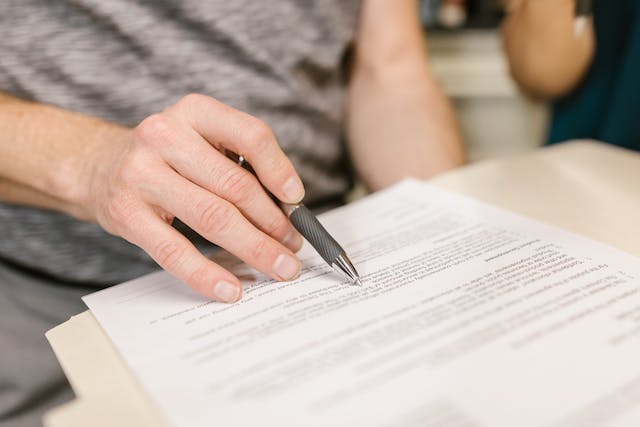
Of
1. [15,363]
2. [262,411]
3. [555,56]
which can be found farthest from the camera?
[555,56]

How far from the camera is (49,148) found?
533 millimetres

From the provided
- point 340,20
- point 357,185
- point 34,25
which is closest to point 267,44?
point 340,20

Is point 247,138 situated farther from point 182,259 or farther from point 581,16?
point 581,16

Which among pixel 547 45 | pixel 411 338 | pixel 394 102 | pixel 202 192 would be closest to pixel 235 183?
pixel 202 192

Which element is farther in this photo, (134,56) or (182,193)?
(134,56)

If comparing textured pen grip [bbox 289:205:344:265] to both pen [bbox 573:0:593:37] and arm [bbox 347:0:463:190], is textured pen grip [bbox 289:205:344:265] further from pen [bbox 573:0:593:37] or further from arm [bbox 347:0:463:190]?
pen [bbox 573:0:593:37]

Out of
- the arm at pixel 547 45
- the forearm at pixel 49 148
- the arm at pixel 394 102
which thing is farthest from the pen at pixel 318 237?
the arm at pixel 547 45

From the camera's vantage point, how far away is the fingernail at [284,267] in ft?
1.42

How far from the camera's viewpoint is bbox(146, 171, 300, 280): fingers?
0.43 m

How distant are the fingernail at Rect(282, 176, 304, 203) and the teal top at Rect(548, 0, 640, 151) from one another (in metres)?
0.55

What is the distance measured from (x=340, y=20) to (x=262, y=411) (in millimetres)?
630

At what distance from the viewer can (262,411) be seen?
30cm

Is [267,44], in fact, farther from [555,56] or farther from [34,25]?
[555,56]

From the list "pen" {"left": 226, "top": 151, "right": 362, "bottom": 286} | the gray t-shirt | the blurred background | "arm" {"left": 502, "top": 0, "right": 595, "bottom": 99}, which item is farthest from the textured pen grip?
the blurred background
